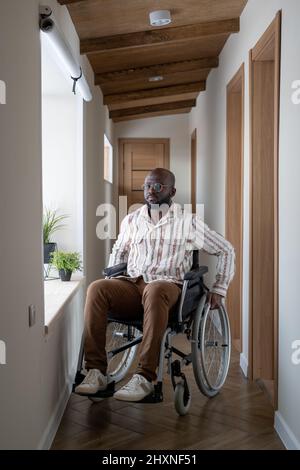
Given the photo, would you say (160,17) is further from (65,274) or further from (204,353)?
(204,353)

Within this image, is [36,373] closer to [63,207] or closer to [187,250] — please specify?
[187,250]

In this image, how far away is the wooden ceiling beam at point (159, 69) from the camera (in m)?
5.20

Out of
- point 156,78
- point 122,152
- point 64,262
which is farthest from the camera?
point 122,152

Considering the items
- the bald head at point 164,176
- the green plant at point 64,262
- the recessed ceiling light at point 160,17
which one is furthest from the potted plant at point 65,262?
the recessed ceiling light at point 160,17

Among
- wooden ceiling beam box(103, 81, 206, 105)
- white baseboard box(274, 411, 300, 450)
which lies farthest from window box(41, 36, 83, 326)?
wooden ceiling beam box(103, 81, 206, 105)

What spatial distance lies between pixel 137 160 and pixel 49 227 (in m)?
4.89

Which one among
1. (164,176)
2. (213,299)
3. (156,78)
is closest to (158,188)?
(164,176)

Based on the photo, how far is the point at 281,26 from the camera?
271cm

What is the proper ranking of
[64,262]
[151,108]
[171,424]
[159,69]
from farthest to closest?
[151,108], [159,69], [64,262], [171,424]

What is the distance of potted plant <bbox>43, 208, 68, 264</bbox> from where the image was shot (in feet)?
12.2

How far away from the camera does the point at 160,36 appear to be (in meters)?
4.18

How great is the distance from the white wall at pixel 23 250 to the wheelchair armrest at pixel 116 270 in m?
0.44

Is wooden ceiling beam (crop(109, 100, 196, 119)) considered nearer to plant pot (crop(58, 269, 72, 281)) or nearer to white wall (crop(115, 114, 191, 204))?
white wall (crop(115, 114, 191, 204))
